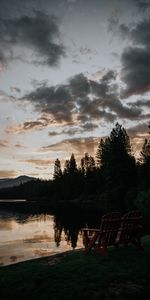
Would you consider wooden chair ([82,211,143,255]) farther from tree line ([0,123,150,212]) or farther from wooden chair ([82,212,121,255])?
tree line ([0,123,150,212])

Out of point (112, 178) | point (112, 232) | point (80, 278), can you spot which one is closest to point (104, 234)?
point (112, 232)

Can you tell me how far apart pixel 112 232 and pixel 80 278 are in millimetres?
3287

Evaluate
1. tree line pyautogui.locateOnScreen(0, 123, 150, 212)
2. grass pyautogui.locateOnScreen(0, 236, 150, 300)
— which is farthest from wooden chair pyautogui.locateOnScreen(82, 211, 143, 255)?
tree line pyautogui.locateOnScreen(0, 123, 150, 212)

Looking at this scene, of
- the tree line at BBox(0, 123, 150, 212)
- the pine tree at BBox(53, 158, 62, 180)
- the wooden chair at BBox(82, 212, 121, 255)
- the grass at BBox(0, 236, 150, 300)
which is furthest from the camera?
the pine tree at BBox(53, 158, 62, 180)

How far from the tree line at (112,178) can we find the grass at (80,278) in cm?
3468

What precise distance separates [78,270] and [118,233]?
137 inches

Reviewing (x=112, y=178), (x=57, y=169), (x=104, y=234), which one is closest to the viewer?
(x=104, y=234)

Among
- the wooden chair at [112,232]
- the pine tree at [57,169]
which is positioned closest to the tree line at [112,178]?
the pine tree at [57,169]

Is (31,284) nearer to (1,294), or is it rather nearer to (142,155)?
(1,294)

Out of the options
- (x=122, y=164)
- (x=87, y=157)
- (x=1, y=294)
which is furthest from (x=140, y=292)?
(x=87, y=157)

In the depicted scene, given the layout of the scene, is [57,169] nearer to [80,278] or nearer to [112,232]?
[112,232]

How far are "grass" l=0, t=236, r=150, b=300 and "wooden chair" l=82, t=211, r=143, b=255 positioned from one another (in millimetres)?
432

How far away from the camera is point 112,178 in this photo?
7094 cm

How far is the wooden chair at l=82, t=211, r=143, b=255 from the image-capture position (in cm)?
1104
